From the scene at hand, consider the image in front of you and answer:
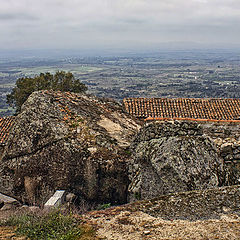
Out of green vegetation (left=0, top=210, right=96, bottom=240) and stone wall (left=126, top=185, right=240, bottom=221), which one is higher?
stone wall (left=126, top=185, right=240, bottom=221)

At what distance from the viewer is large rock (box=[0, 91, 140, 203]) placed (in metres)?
9.44

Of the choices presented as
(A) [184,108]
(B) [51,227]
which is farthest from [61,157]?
(A) [184,108]

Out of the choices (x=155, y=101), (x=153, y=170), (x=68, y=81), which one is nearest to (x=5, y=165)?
(x=153, y=170)

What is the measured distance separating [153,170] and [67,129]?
3952 mm

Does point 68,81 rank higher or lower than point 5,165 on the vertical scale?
higher

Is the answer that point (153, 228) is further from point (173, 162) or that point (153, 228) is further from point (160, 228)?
point (173, 162)

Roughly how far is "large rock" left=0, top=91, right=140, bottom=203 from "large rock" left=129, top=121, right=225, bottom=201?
954mm

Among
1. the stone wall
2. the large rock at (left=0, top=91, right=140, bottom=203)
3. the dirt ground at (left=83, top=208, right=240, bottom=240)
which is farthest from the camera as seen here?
the large rock at (left=0, top=91, right=140, bottom=203)

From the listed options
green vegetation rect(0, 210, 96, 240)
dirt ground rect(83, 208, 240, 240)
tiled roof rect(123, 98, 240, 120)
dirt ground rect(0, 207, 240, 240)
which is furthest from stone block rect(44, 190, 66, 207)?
tiled roof rect(123, 98, 240, 120)

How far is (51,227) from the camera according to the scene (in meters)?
5.79

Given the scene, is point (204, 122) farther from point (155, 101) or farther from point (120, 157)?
point (155, 101)

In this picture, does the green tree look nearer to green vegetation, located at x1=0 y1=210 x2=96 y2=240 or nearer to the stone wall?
green vegetation, located at x1=0 y1=210 x2=96 y2=240

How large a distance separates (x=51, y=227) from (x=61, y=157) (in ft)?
13.2

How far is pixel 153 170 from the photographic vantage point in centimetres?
823
